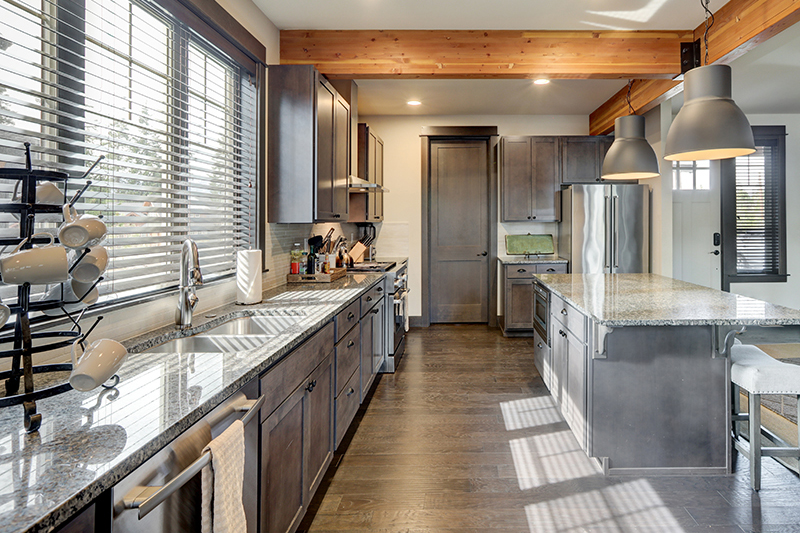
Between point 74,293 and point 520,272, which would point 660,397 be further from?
point 520,272

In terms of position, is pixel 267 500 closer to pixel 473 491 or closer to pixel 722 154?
pixel 473 491

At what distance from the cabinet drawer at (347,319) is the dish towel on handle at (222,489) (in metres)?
1.29

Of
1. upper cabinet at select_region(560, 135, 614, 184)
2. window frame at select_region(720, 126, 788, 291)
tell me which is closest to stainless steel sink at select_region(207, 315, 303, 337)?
upper cabinet at select_region(560, 135, 614, 184)

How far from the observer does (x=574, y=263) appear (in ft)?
17.1

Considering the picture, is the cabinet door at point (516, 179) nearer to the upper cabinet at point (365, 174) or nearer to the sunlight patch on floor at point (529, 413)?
the upper cabinet at point (365, 174)

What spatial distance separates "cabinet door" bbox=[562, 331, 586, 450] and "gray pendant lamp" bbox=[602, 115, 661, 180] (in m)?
1.38

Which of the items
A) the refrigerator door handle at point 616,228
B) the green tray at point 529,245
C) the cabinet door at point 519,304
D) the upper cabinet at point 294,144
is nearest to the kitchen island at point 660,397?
the upper cabinet at point 294,144

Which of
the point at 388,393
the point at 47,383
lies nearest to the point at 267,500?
the point at 47,383

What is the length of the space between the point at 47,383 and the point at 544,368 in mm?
3149

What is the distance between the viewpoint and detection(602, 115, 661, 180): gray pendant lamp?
3.27 m

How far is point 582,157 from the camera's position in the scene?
555 cm

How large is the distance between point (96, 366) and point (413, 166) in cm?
541

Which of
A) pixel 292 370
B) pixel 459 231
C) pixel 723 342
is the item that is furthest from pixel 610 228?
pixel 292 370

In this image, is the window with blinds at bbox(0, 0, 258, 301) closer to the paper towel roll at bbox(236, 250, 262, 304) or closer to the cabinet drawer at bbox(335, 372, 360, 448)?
the paper towel roll at bbox(236, 250, 262, 304)
